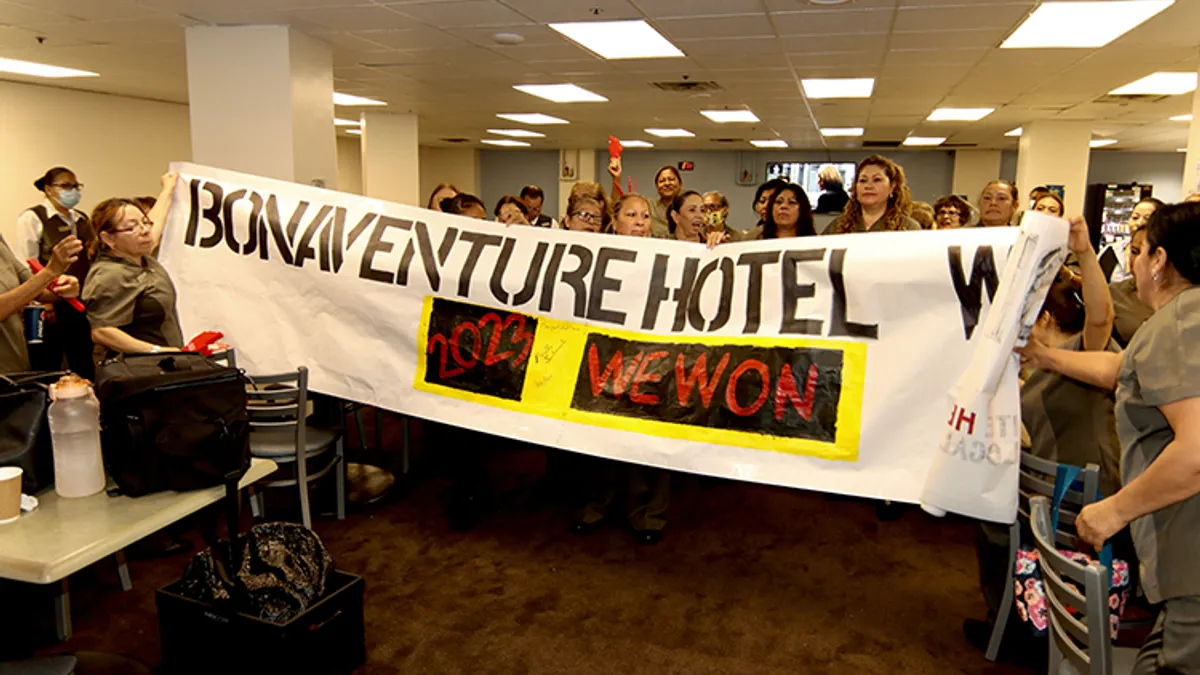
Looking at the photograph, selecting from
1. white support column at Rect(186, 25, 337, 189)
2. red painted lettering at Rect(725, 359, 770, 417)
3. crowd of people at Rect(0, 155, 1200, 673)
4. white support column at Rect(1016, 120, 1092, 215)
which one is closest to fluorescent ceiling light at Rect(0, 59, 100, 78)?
white support column at Rect(186, 25, 337, 189)

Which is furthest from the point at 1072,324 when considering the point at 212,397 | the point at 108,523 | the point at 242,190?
the point at 242,190

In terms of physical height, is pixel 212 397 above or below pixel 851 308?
below

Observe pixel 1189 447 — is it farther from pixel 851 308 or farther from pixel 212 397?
pixel 212 397

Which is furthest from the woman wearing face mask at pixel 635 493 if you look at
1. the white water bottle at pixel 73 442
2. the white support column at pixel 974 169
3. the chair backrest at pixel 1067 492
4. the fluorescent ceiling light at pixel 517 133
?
the white support column at pixel 974 169

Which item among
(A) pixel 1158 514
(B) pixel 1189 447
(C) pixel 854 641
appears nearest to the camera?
(B) pixel 1189 447

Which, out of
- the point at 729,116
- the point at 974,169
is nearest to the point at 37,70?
the point at 729,116

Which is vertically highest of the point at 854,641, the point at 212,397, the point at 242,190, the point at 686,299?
the point at 242,190

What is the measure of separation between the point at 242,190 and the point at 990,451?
277cm

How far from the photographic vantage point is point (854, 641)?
8.83 feet

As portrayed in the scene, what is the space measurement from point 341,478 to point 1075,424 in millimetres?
2862

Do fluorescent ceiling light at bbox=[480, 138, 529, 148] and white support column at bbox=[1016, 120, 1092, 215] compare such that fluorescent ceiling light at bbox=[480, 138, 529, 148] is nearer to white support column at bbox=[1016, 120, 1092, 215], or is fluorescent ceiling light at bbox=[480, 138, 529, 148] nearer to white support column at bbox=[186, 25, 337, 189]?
white support column at bbox=[1016, 120, 1092, 215]

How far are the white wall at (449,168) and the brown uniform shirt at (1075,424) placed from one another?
14960 mm

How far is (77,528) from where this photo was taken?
1.64 m

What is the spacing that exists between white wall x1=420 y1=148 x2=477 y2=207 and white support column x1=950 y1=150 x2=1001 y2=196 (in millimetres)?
9480
